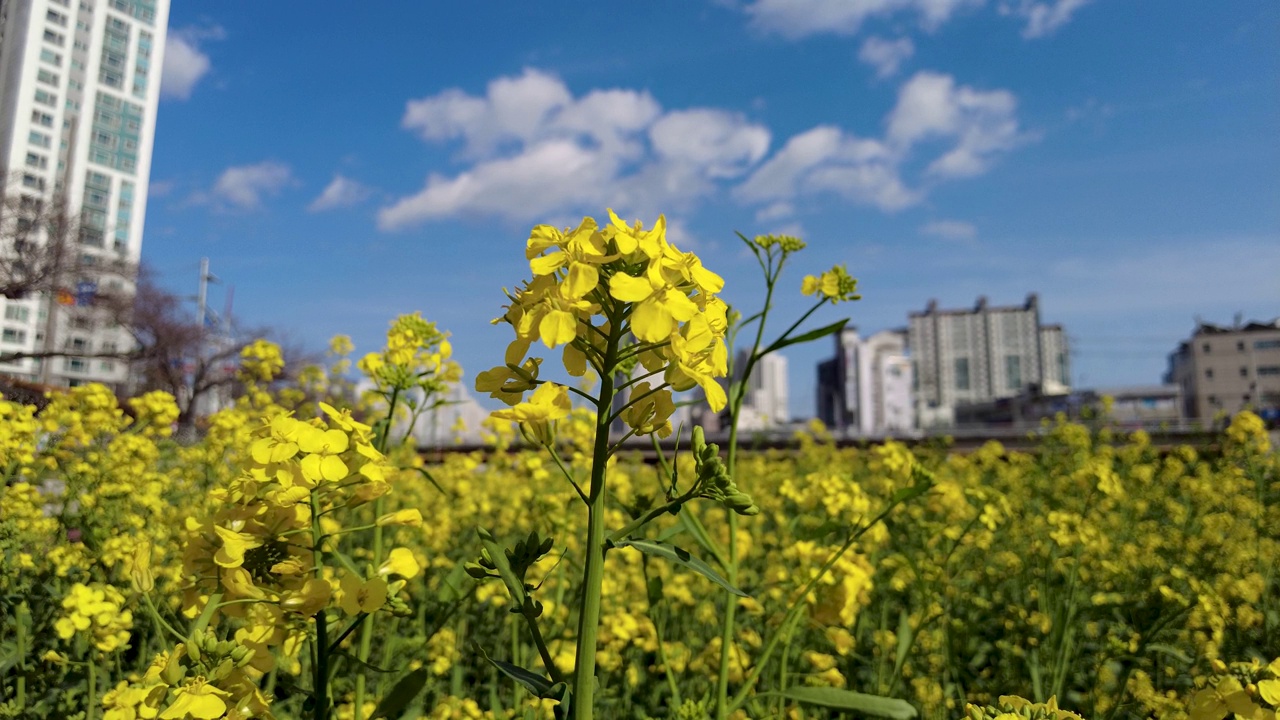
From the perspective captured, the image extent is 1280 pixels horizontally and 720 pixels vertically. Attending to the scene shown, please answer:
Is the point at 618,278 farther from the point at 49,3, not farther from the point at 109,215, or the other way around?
the point at 49,3

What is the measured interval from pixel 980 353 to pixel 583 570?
15204cm

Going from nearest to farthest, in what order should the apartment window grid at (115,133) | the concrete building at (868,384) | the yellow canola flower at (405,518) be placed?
the yellow canola flower at (405,518) < the apartment window grid at (115,133) < the concrete building at (868,384)

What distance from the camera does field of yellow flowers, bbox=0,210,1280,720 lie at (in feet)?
3.46

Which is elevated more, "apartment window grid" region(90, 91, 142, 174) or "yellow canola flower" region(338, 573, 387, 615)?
"apartment window grid" region(90, 91, 142, 174)

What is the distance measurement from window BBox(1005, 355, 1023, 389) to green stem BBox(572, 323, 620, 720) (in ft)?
500

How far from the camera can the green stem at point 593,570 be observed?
3.15 ft

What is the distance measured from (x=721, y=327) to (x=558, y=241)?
291mm

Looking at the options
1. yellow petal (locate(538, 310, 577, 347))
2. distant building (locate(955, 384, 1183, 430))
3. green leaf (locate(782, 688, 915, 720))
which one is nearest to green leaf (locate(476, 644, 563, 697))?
yellow petal (locate(538, 310, 577, 347))

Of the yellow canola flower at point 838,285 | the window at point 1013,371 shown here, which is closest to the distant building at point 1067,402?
the window at point 1013,371

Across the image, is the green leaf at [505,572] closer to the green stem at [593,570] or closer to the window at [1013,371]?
the green stem at [593,570]

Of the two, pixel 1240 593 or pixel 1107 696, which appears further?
pixel 1240 593

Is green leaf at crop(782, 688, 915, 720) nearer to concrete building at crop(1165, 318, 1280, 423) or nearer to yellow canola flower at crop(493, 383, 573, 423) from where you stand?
yellow canola flower at crop(493, 383, 573, 423)

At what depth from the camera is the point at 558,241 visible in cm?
112

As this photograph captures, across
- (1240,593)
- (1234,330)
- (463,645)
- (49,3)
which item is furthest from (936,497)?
(1234,330)
